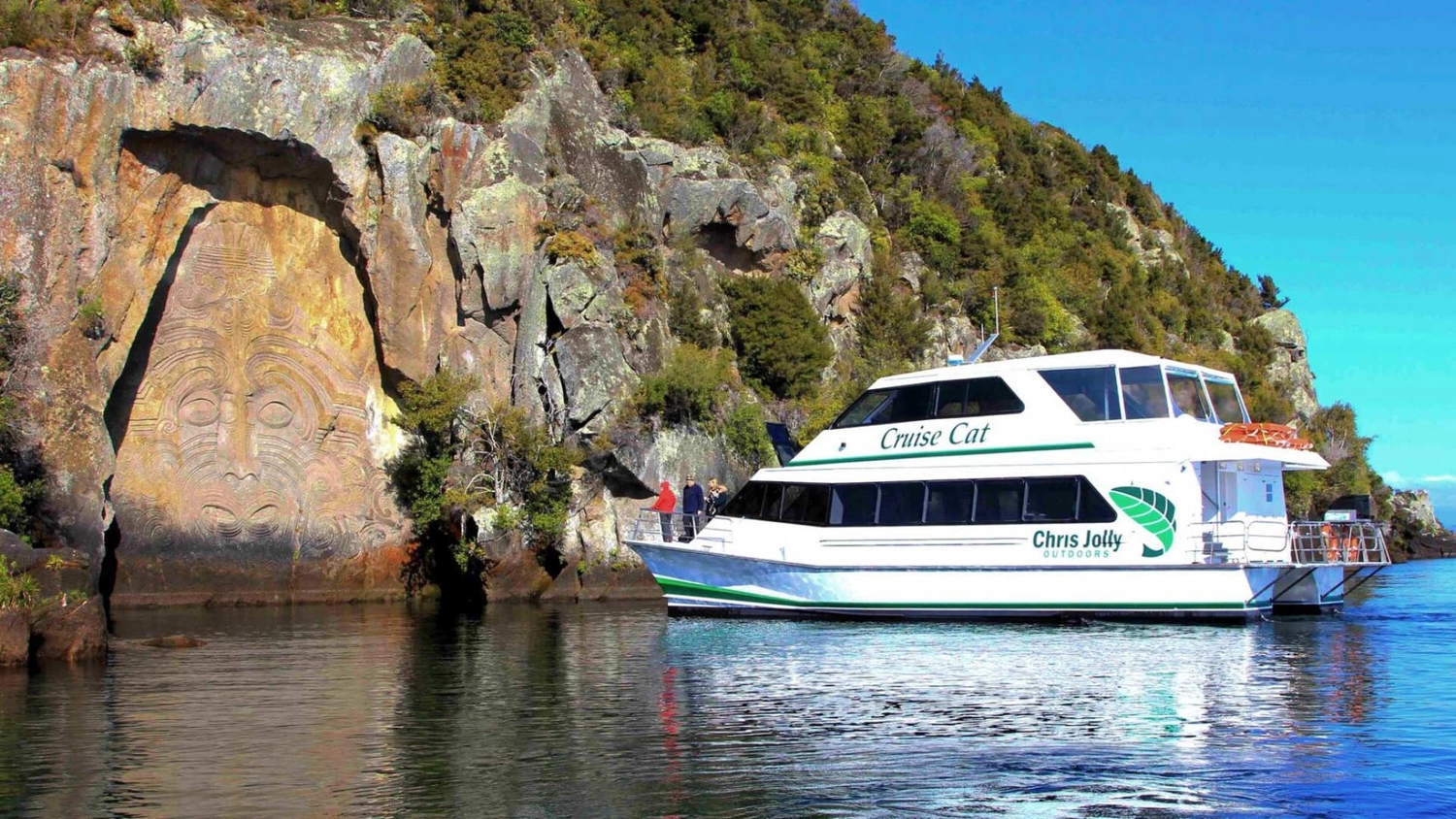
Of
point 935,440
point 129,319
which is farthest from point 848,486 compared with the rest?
point 129,319

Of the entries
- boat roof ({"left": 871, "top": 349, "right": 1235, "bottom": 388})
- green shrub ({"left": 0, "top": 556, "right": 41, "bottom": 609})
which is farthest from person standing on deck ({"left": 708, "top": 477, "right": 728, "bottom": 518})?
green shrub ({"left": 0, "top": 556, "right": 41, "bottom": 609})

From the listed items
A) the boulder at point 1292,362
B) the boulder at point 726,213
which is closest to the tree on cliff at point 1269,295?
the boulder at point 1292,362

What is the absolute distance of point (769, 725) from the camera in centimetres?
1279

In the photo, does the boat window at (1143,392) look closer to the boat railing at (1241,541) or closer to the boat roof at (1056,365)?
the boat roof at (1056,365)

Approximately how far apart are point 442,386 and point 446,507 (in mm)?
2844

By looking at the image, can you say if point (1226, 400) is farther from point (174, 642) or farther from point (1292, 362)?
point (1292, 362)

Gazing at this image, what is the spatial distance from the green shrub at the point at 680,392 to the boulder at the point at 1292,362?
2878 cm

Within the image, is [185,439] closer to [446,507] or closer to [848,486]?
[446,507]

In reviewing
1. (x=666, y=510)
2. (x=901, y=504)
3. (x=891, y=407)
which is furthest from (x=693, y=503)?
(x=901, y=504)

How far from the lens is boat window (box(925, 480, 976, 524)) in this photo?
69.6 ft

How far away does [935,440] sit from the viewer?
22.0 m

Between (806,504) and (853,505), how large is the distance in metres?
0.92

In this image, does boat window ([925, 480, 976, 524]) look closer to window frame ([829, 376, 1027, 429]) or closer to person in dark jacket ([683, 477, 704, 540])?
window frame ([829, 376, 1027, 429])

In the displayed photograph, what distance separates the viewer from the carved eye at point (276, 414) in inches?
1230
